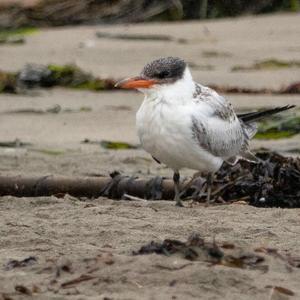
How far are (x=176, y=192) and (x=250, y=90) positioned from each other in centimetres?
433

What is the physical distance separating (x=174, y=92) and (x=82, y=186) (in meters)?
0.88

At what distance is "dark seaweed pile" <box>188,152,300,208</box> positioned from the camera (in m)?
7.52

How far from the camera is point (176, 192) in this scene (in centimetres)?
738

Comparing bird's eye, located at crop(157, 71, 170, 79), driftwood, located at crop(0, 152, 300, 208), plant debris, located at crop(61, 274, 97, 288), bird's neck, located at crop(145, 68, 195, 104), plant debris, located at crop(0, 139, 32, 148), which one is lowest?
plant debris, located at crop(0, 139, 32, 148)

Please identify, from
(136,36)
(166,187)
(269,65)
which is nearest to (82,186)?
(166,187)

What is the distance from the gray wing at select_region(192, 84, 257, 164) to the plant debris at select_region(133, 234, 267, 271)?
7.00 ft

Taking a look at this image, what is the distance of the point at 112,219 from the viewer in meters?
6.33

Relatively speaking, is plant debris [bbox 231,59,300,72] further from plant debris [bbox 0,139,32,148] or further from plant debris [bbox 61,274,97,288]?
plant debris [bbox 61,274,97,288]

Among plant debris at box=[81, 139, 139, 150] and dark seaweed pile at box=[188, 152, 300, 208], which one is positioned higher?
dark seaweed pile at box=[188, 152, 300, 208]

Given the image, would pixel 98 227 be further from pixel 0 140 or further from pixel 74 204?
pixel 0 140

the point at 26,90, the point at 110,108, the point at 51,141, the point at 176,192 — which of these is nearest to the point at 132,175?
the point at 176,192

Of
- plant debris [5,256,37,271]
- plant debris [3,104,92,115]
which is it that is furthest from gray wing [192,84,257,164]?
plant debris [3,104,92,115]

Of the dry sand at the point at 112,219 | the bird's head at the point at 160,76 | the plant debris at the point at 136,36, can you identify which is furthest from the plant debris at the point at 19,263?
the plant debris at the point at 136,36

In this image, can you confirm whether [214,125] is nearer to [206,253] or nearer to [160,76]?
[160,76]
